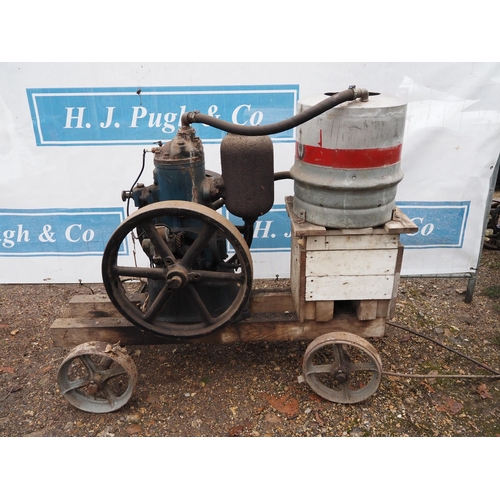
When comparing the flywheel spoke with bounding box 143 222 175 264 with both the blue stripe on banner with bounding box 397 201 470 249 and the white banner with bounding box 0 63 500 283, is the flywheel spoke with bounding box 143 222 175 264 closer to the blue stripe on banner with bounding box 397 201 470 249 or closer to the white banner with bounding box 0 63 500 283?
the white banner with bounding box 0 63 500 283

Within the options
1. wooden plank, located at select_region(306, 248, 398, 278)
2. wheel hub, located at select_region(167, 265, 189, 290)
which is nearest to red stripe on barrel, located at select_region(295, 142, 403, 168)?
wooden plank, located at select_region(306, 248, 398, 278)

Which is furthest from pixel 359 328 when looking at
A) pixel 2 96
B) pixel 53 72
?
pixel 2 96

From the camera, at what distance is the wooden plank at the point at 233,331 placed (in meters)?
2.48

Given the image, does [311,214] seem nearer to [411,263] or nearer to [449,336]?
[449,336]

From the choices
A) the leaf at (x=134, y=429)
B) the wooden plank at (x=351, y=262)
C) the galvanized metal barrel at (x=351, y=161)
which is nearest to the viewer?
the galvanized metal barrel at (x=351, y=161)

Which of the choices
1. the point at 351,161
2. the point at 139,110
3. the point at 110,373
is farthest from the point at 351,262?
the point at 139,110

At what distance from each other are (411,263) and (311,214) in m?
1.88

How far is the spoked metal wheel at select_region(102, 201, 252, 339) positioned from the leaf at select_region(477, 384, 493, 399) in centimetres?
154

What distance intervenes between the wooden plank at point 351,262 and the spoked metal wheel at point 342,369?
35 centimetres

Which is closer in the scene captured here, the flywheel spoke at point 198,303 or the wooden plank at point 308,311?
the flywheel spoke at point 198,303

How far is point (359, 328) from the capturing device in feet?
8.15

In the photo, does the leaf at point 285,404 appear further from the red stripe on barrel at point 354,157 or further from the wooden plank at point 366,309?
the red stripe on barrel at point 354,157

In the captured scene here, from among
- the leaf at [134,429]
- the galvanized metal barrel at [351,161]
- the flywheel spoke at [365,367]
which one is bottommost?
the leaf at [134,429]

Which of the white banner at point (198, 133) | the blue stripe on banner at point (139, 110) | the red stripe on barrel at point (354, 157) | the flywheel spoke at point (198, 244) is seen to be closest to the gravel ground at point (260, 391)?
the white banner at point (198, 133)
